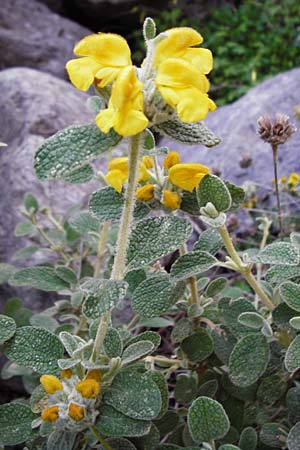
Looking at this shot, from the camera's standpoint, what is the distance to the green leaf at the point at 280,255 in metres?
0.69

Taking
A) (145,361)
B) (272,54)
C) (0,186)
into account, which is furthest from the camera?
(272,54)

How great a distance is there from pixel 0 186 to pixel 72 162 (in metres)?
1.11

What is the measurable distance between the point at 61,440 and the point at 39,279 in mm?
345

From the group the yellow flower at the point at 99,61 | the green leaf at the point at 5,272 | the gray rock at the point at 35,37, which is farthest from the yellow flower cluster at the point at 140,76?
the gray rock at the point at 35,37

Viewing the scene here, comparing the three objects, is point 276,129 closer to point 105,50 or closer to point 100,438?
point 105,50

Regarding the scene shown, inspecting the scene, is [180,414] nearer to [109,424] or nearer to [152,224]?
[109,424]

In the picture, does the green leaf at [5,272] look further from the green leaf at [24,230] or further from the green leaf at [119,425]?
the green leaf at [119,425]

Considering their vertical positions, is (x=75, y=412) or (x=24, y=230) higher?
(x=75, y=412)

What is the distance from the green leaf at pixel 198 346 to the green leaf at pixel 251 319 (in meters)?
0.08

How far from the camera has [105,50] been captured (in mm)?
620

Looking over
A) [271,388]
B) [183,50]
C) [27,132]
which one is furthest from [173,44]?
[27,132]

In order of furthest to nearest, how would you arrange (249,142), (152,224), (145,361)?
(249,142) < (145,361) < (152,224)

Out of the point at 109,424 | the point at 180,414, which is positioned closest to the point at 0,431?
the point at 109,424

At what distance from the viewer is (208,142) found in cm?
63
